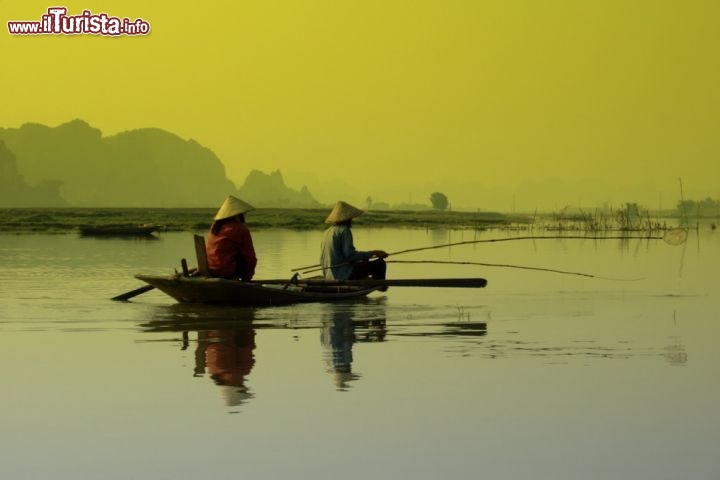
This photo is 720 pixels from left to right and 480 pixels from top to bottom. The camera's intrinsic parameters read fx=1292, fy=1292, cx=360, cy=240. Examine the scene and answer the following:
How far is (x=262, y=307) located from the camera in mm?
14914

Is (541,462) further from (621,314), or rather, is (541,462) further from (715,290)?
(715,290)

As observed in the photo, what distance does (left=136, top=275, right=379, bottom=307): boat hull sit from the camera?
1448 cm

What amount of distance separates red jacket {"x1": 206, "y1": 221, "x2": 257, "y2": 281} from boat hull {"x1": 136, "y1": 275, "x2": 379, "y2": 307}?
0.77ft

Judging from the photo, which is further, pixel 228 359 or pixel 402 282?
pixel 402 282

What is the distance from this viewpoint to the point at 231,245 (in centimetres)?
1469

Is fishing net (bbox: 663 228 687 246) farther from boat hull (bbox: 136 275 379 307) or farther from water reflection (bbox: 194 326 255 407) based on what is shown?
water reflection (bbox: 194 326 255 407)

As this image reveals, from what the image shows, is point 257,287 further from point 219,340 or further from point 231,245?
point 219,340

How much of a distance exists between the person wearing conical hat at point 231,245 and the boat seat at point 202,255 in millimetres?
75

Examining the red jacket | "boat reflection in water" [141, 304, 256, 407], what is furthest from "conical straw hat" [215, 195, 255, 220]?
"boat reflection in water" [141, 304, 256, 407]

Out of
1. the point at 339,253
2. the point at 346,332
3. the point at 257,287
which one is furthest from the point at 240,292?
the point at 346,332

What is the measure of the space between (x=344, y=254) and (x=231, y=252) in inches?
61.6

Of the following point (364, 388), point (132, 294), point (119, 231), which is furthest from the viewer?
point (119, 231)

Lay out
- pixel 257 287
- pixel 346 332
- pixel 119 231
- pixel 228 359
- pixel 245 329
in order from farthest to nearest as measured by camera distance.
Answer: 1. pixel 119 231
2. pixel 257 287
3. pixel 245 329
4. pixel 346 332
5. pixel 228 359

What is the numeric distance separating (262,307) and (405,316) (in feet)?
5.63
